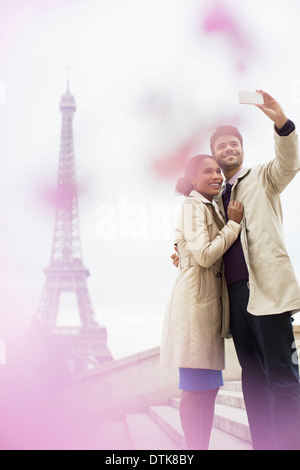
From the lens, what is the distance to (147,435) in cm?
262

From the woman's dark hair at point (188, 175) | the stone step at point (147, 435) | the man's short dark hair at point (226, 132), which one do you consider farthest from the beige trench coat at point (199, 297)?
the stone step at point (147, 435)

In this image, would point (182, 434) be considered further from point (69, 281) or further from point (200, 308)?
point (69, 281)

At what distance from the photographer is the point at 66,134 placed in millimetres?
19469

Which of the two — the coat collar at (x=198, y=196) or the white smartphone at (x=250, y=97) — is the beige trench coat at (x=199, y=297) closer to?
the coat collar at (x=198, y=196)

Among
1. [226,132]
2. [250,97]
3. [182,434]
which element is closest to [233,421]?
[182,434]

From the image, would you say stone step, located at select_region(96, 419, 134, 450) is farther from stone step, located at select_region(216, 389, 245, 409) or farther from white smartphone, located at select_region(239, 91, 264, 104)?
white smartphone, located at select_region(239, 91, 264, 104)

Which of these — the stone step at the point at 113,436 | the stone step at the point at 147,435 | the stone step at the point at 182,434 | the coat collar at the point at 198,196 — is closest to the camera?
the coat collar at the point at 198,196

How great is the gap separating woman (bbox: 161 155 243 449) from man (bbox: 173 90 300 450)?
0.19 ft

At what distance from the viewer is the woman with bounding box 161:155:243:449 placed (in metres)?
1.47

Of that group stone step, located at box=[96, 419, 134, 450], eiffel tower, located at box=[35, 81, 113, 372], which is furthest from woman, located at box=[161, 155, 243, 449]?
eiffel tower, located at box=[35, 81, 113, 372]

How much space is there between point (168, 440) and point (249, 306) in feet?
4.67

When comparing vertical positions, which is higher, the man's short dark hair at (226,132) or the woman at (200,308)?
the man's short dark hair at (226,132)

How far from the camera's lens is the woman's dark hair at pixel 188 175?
5.41 feet

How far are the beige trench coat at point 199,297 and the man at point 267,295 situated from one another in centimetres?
6
